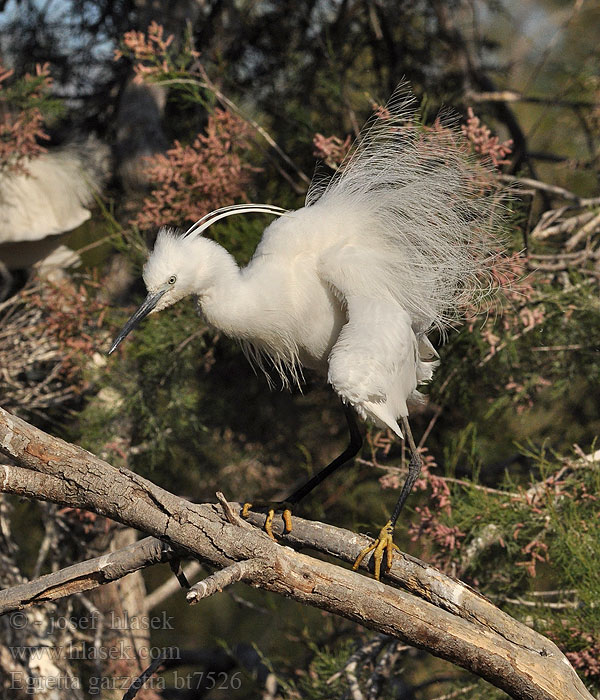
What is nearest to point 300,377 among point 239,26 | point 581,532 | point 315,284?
point 315,284

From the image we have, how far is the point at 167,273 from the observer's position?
174 cm

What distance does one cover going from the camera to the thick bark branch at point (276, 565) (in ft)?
4.42

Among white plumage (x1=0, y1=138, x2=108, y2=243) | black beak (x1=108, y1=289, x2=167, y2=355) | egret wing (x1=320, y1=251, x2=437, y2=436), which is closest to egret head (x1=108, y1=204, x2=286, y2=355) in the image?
black beak (x1=108, y1=289, x2=167, y2=355)

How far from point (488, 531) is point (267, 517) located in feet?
2.27

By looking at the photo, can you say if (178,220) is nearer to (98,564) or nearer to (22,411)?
(22,411)

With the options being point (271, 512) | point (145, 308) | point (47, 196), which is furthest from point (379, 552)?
point (47, 196)

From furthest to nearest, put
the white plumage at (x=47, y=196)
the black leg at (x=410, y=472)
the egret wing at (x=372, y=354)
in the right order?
the white plumage at (x=47, y=196) < the black leg at (x=410, y=472) < the egret wing at (x=372, y=354)

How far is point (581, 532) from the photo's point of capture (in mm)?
1948

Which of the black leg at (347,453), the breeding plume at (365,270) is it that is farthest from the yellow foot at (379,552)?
the black leg at (347,453)

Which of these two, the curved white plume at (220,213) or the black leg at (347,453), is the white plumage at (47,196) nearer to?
the curved white plume at (220,213)

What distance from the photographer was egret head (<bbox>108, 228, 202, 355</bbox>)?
1740mm

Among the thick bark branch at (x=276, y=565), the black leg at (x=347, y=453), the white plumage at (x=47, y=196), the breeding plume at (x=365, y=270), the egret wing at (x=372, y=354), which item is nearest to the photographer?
the thick bark branch at (x=276, y=565)

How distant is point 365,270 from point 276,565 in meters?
0.75

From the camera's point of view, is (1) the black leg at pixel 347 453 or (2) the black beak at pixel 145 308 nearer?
(2) the black beak at pixel 145 308
